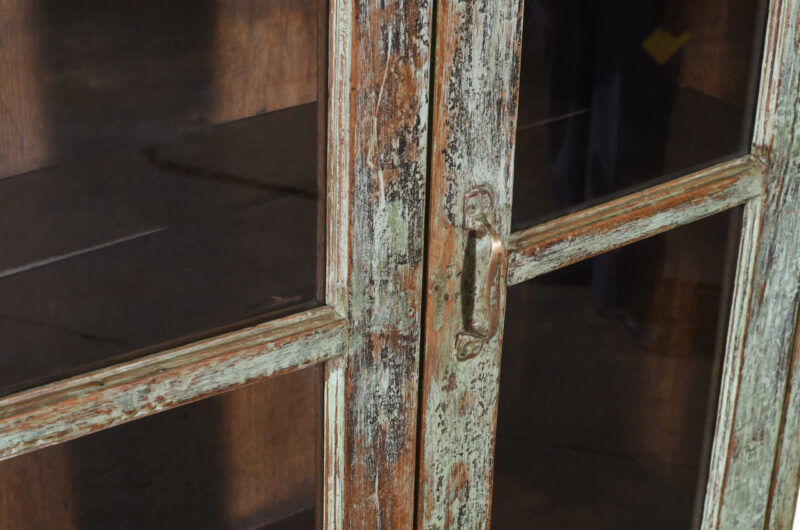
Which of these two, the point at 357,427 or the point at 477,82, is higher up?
the point at 477,82

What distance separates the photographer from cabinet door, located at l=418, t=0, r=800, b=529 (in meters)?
0.85

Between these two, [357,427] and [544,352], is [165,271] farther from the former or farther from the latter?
[544,352]

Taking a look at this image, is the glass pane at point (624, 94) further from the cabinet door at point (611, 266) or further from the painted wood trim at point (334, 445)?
the painted wood trim at point (334, 445)

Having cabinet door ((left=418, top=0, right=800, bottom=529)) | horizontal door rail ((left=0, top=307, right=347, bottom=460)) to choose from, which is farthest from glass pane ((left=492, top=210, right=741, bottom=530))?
horizontal door rail ((left=0, top=307, right=347, bottom=460))

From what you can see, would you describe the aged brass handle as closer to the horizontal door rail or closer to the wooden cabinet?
the wooden cabinet

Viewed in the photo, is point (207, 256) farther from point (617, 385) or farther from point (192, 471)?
point (617, 385)

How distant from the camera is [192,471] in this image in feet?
2.55

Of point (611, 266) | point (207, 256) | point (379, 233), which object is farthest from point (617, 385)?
point (207, 256)

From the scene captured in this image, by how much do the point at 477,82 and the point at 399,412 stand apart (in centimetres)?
28

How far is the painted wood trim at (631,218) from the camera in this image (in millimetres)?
905

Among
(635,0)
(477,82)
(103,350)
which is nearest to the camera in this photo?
(103,350)

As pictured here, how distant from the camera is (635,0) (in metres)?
0.94

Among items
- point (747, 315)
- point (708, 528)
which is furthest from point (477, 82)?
point (708, 528)

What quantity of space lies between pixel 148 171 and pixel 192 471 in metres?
0.24
